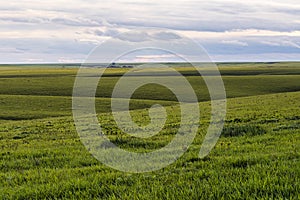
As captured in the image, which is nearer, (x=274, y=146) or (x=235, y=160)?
(x=235, y=160)

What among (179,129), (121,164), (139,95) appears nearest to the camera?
(121,164)

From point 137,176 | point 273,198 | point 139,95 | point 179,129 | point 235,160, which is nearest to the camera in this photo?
point 273,198

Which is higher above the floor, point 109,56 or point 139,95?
point 109,56

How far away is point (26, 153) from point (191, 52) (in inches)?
260

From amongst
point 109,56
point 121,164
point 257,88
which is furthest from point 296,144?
point 257,88

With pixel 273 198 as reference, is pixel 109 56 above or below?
above

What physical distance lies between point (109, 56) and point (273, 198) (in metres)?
7.56

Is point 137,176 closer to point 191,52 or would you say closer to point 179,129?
point 191,52

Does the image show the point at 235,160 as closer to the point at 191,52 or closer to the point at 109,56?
the point at 191,52

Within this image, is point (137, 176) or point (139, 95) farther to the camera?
point (139, 95)

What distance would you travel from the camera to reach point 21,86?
94562 mm

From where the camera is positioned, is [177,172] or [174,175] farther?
[177,172]

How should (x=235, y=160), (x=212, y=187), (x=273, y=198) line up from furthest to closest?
(x=235, y=160), (x=212, y=187), (x=273, y=198)

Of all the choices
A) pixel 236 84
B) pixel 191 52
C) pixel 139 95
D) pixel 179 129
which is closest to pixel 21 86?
pixel 139 95
